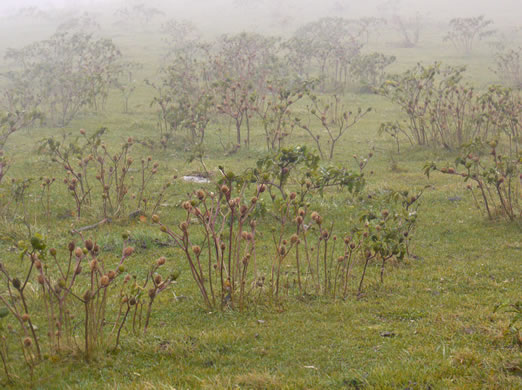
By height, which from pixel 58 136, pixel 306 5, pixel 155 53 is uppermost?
pixel 306 5

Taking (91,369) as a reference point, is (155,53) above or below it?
above

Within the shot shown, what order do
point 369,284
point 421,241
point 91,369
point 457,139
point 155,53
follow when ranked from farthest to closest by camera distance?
point 155,53, point 457,139, point 421,241, point 369,284, point 91,369

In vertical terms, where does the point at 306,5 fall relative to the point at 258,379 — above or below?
above

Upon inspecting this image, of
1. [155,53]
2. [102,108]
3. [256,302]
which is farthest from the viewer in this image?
[155,53]

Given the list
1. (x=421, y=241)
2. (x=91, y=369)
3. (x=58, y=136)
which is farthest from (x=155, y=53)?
(x=91, y=369)

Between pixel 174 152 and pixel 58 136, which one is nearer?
pixel 174 152

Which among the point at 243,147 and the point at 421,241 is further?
the point at 243,147

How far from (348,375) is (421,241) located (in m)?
4.38

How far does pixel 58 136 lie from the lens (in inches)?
671

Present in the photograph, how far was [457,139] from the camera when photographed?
14.6m

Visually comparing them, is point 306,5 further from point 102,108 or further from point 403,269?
point 403,269

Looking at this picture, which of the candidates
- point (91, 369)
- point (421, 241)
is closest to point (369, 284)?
point (421, 241)

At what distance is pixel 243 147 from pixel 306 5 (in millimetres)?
70406

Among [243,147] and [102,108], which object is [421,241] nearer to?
[243,147]
